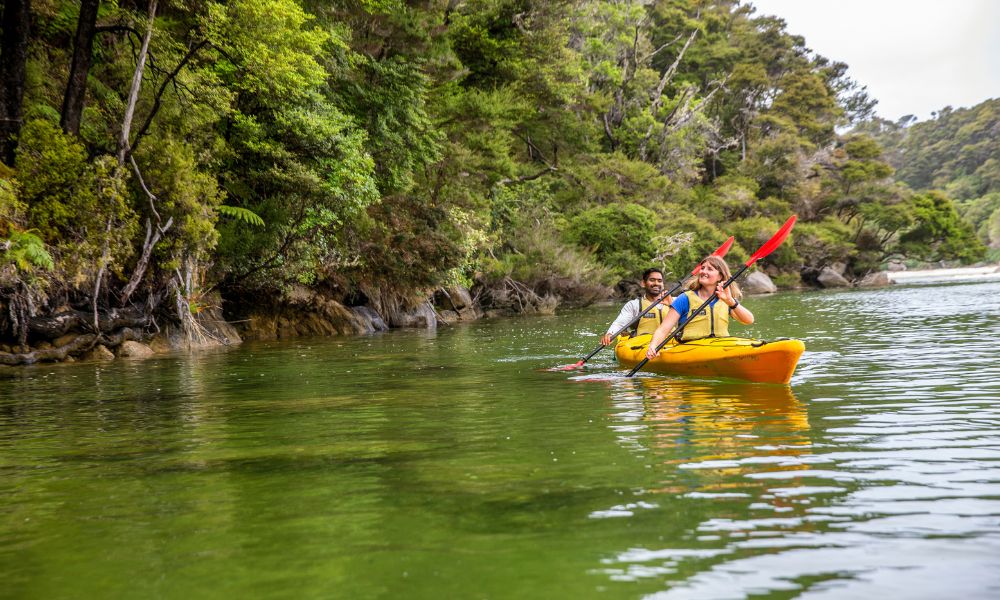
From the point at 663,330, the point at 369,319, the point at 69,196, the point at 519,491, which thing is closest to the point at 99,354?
the point at 69,196

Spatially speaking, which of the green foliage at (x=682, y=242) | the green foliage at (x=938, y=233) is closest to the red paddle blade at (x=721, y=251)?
the green foliage at (x=682, y=242)

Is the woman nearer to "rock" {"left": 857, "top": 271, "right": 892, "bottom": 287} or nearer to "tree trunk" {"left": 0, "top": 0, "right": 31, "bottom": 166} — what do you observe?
"tree trunk" {"left": 0, "top": 0, "right": 31, "bottom": 166}

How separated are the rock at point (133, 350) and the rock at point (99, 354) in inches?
9.1

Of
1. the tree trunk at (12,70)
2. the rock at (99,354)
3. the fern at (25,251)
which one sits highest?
the tree trunk at (12,70)

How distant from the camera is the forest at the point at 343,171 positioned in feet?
43.9

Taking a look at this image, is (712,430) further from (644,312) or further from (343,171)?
(343,171)

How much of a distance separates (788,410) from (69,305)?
505 inches

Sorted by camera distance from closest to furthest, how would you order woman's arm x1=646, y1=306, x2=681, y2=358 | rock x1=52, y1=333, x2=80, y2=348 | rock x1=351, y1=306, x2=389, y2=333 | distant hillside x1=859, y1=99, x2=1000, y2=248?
woman's arm x1=646, y1=306, x2=681, y2=358 < rock x1=52, y1=333, x2=80, y2=348 < rock x1=351, y1=306, x2=389, y2=333 < distant hillside x1=859, y1=99, x2=1000, y2=248

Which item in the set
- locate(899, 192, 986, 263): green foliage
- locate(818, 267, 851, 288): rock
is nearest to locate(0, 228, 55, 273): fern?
locate(818, 267, 851, 288): rock

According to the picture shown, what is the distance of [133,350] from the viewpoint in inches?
585

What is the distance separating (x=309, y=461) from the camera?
16.0 ft

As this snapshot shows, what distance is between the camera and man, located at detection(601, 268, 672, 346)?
10094 mm

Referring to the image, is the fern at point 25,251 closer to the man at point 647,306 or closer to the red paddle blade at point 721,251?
the man at point 647,306

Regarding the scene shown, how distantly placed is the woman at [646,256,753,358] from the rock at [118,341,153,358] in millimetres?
10309
